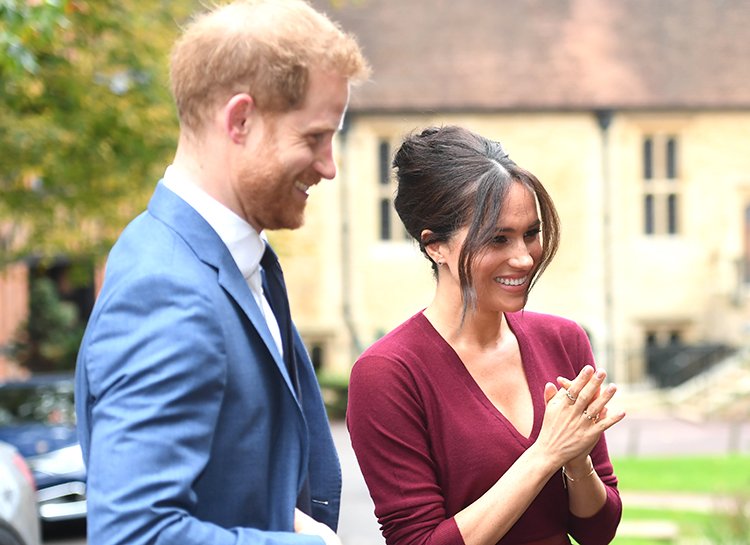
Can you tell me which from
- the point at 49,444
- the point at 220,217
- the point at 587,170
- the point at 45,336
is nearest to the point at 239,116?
the point at 220,217

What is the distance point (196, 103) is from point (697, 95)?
30.9 meters

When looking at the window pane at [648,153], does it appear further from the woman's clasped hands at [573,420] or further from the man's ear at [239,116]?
the man's ear at [239,116]

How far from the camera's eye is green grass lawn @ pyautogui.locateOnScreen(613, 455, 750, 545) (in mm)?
8852

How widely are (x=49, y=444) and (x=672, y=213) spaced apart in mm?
23101

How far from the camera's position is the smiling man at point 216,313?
2.10 metres

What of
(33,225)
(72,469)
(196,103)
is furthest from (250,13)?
(33,225)

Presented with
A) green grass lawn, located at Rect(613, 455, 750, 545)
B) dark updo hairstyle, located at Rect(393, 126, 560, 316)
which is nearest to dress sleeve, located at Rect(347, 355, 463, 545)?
dark updo hairstyle, located at Rect(393, 126, 560, 316)

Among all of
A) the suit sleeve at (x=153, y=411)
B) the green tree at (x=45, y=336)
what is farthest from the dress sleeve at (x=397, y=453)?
the green tree at (x=45, y=336)

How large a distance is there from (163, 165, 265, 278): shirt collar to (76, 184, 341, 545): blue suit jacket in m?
0.02

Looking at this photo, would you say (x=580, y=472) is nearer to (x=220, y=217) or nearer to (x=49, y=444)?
(x=220, y=217)

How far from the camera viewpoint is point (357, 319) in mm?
31984

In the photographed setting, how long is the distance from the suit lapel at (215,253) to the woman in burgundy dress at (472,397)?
2.55 ft

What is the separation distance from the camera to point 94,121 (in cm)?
1470

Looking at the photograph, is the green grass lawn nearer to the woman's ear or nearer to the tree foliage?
the woman's ear
